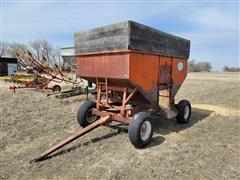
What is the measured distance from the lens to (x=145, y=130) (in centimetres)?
492

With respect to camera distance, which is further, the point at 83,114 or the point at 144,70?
the point at 83,114

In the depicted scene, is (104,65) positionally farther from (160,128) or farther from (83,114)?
(160,128)

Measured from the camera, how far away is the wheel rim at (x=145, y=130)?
15.9 ft

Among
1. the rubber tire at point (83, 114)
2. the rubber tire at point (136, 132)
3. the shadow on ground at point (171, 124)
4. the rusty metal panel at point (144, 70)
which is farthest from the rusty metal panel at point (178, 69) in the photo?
the rubber tire at point (83, 114)

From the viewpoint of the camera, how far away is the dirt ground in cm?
383

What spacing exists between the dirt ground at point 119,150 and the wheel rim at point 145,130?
0.72ft

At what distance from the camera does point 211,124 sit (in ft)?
21.4

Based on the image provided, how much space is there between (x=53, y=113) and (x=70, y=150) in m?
3.43

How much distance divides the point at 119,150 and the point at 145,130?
0.70 metres

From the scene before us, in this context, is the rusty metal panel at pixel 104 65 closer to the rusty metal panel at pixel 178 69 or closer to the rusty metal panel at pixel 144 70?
the rusty metal panel at pixel 144 70

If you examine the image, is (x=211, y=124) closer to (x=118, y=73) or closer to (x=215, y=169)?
(x=215, y=169)

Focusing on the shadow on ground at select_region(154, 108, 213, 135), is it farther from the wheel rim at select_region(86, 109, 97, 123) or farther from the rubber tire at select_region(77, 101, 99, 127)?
the rubber tire at select_region(77, 101, 99, 127)

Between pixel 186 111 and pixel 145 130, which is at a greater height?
pixel 186 111

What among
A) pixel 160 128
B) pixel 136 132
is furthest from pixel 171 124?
pixel 136 132
